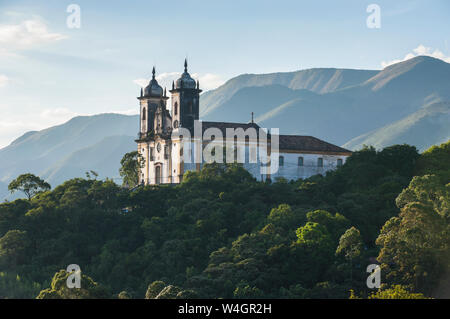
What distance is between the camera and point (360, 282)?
1897 inches

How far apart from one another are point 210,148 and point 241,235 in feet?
52.6

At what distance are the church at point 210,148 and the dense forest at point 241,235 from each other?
4.13 meters

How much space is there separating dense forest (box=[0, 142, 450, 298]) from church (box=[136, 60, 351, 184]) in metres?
4.13

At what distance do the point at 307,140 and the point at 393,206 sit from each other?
21308 millimetres

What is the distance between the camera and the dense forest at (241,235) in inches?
1825

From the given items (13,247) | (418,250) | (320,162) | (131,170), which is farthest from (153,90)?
(418,250)

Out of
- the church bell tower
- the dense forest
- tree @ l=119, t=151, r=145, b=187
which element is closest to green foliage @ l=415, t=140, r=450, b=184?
the dense forest

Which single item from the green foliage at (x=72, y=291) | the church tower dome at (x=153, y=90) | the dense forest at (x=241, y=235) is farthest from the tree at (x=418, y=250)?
the church tower dome at (x=153, y=90)

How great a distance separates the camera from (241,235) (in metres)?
58.7

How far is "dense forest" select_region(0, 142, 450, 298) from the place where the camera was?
152ft

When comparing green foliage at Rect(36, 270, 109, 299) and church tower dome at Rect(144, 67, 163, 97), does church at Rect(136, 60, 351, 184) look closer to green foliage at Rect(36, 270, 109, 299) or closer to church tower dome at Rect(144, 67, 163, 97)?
church tower dome at Rect(144, 67, 163, 97)

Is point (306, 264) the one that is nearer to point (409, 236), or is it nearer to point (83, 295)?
point (409, 236)

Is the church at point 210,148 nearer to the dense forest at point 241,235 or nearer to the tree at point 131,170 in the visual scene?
the tree at point 131,170
